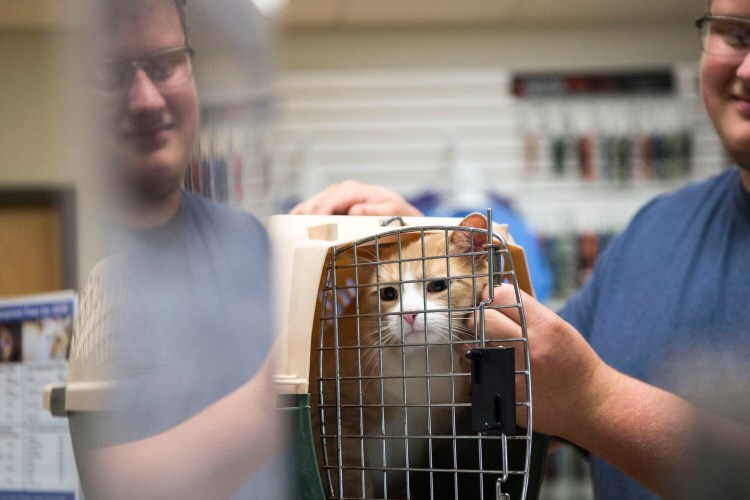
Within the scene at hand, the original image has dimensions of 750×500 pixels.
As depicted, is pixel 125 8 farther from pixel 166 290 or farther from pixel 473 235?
pixel 473 235

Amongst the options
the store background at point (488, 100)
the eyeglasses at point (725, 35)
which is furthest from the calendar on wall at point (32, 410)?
the store background at point (488, 100)

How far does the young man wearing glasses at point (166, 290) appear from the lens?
0.43 metres

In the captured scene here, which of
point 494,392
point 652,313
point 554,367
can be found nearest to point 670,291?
point 652,313

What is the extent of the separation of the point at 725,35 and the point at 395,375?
30.8 inches

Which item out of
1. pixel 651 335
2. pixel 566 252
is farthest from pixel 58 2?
pixel 566 252

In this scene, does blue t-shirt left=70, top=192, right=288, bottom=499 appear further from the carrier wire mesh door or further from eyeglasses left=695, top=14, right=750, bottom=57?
eyeglasses left=695, top=14, right=750, bottom=57

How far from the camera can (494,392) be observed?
2.52 ft

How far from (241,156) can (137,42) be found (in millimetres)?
85

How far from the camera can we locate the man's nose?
1.42ft

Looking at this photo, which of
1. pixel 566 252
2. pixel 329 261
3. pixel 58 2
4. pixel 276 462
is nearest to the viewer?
pixel 58 2

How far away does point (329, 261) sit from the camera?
3.08 feet

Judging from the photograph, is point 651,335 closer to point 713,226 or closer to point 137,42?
point 713,226

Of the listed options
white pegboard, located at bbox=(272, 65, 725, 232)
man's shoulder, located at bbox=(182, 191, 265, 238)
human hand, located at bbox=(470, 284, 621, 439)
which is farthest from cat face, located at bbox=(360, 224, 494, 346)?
white pegboard, located at bbox=(272, 65, 725, 232)

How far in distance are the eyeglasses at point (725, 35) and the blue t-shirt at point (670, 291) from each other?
25cm
